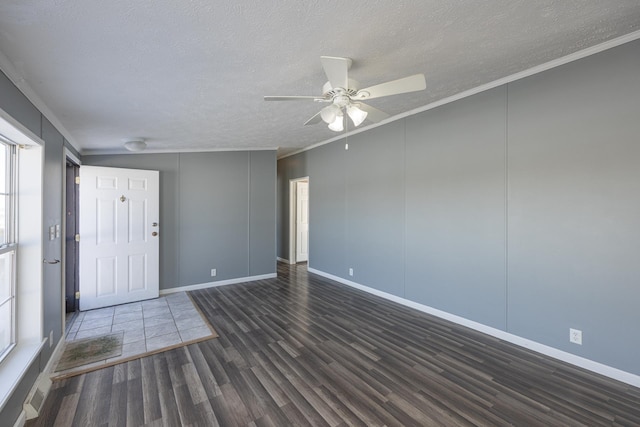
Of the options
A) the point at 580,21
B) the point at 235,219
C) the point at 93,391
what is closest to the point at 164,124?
the point at 235,219

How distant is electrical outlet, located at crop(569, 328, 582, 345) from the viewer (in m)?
2.40

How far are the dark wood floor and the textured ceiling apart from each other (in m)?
2.38

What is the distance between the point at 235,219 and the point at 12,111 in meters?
3.45

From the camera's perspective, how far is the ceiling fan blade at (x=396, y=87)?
6.15 ft

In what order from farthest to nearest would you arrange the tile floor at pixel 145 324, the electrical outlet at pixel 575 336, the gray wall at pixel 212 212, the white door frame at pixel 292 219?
the white door frame at pixel 292 219 → the gray wall at pixel 212 212 → the tile floor at pixel 145 324 → the electrical outlet at pixel 575 336

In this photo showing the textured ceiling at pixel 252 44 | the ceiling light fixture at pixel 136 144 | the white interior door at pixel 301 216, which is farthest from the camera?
the white interior door at pixel 301 216

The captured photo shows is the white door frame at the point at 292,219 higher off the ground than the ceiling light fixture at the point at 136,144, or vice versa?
the ceiling light fixture at the point at 136,144

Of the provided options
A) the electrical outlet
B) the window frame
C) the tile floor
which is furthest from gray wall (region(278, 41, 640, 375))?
the window frame

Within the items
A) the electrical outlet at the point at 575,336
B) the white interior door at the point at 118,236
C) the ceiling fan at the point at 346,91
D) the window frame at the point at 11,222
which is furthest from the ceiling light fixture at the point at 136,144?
the electrical outlet at the point at 575,336

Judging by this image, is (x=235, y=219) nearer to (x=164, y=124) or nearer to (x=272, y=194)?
(x=272, y=194)

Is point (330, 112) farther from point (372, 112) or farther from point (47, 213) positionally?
point (47, 213)

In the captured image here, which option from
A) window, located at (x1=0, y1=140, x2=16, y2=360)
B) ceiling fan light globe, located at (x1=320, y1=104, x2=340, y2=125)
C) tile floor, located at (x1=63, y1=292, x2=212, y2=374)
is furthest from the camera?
tile floor, located at (x1=63, y1=292, x2=212, y2=374)

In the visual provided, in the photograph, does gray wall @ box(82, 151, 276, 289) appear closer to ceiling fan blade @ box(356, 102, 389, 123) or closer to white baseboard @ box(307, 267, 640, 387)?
A: white baseboard @ box(307, 267, 640, 387)

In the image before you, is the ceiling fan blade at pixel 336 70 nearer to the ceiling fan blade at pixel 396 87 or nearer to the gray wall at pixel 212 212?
the ceiling fan blade at pixel 396 87
